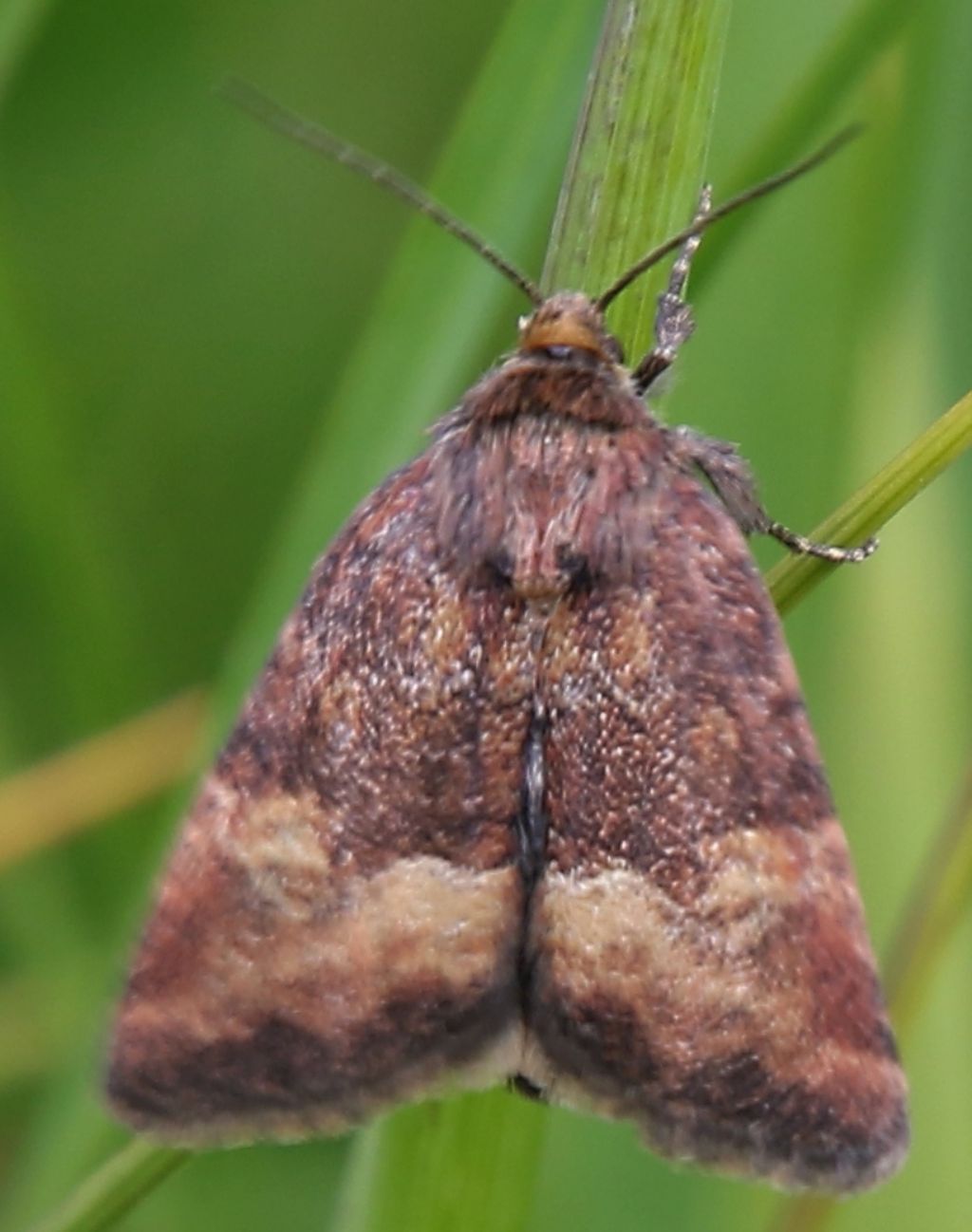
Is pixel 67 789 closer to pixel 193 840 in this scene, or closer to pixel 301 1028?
pixel 193 840

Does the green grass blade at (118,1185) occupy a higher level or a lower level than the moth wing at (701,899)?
lower

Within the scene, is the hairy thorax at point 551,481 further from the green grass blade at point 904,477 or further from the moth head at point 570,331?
the green grass blade at point 904,477

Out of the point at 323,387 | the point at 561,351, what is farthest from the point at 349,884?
the point at 323,387

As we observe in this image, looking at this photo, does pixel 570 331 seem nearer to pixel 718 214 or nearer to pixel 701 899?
pixel 718 214

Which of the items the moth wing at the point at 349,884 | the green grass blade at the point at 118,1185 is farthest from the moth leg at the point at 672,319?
the green grass blade at the point at 118,1185

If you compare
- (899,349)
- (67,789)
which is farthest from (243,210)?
(899,349)

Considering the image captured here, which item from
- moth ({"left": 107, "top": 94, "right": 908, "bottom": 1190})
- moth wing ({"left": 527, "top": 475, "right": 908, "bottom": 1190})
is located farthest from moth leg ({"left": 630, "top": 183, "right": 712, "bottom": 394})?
moth wing ({"left": 527, "top": 475, "right": 908, "bottom": 1190})

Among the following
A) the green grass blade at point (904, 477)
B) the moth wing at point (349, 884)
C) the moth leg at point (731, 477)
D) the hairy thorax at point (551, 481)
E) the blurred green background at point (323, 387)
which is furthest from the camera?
the blurred green background at point (323, 387)
